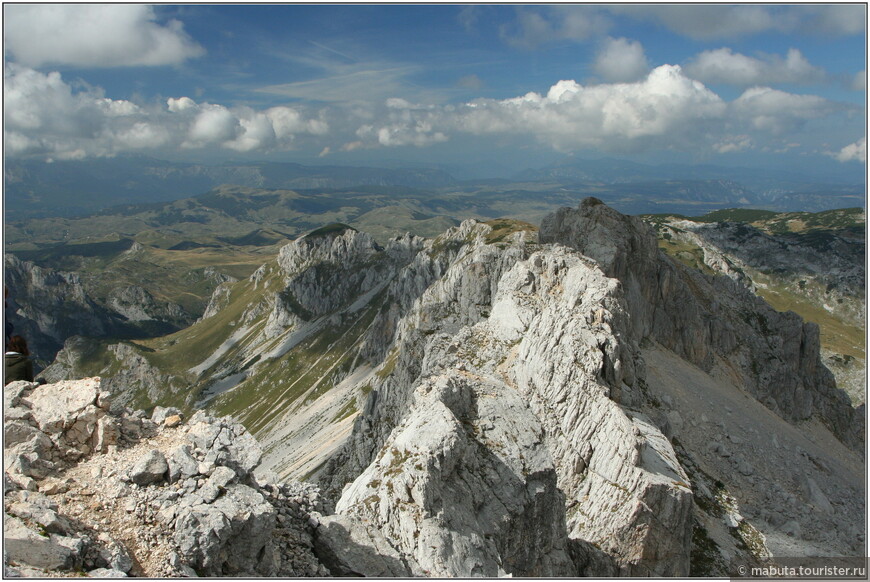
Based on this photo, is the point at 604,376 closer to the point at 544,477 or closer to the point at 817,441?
the point at 544,477

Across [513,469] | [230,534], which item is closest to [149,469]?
[230,534]

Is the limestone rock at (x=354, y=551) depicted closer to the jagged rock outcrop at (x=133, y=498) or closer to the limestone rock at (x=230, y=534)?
the jagged rock outcrop at (x=133, y=498)

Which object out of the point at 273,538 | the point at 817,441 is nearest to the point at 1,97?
the point at 273,538

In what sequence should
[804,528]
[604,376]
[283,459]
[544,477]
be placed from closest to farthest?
[544,477]
[604,376]
[804,528]
[283,459]

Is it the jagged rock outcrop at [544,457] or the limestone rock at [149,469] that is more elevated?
the limestone rock at [149,469]

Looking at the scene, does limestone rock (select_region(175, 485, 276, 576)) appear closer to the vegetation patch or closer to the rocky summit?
the rocky summit

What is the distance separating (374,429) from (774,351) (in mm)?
71216

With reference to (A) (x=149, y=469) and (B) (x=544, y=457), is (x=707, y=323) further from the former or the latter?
(A) (x=149, y=469)

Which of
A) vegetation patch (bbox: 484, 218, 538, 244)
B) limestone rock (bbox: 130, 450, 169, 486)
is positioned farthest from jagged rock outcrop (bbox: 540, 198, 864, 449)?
vegetation patch (bbox: 484, 218, 538, 244)

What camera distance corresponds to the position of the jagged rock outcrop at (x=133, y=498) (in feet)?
44.8

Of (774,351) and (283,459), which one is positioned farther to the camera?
(283,459)

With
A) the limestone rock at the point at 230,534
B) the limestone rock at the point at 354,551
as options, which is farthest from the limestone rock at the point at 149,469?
the limestone rock at the point at 354,551

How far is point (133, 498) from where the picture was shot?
51.8ft

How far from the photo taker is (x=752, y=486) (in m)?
51.4
